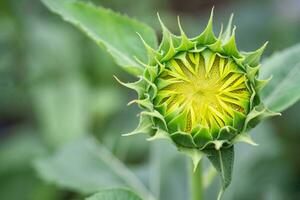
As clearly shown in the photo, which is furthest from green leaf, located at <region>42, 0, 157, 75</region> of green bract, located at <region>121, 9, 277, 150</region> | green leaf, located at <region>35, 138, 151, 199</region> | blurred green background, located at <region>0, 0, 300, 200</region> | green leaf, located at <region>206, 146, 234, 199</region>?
blurred green background, located at <region>0, 0, 300, 200</region>

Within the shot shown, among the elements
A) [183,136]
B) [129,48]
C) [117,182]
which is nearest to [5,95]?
[117,182]

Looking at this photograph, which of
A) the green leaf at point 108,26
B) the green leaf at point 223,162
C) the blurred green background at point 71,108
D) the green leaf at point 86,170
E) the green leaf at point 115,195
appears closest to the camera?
the green leaf at point 223,162

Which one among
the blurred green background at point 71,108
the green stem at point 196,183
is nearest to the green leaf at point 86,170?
the blurred green background at point 71,108

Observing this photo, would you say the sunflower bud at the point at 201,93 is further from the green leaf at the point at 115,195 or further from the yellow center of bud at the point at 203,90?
the green leaf at the point at 115,195

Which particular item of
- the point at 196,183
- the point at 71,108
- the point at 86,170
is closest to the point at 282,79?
the point at 196,183

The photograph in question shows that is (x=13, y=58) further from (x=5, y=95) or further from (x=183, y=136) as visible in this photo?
(x=183, y=136)

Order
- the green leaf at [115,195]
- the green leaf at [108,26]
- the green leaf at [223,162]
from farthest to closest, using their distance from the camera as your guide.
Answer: the green leaf at [108,26] < the green leaf at [115,195] < the green leaf at [223,162]
